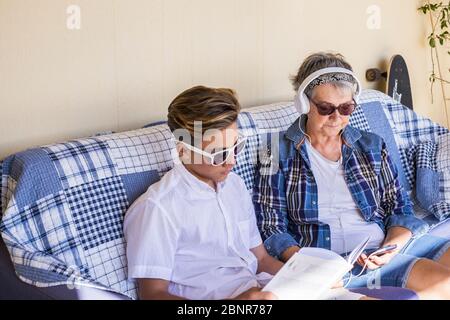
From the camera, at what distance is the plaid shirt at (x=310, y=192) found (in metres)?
2.13

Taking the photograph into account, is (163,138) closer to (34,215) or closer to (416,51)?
(34,215)

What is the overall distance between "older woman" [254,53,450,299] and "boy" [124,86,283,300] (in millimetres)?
312

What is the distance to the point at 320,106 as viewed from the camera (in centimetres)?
213

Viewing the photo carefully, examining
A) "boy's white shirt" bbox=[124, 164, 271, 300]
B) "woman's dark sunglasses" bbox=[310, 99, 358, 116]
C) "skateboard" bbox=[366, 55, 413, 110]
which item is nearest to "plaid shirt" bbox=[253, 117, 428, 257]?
"woman's dark sunglasses" bbox=[310, 99, 358, 116]

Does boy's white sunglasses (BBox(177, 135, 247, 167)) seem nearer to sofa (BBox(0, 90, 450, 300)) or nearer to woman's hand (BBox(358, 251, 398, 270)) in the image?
sofa (BBox(0, 90, 450, 300))

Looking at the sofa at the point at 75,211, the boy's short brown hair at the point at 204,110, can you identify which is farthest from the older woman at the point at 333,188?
the boy's short brown hair at the point at 204,110

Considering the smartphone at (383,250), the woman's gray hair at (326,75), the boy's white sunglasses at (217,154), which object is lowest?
the smartphone at (383,250)

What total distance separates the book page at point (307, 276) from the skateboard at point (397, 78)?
1.84 m

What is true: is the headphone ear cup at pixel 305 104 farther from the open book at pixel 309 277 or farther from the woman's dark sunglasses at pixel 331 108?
the open book at pixel 309 277

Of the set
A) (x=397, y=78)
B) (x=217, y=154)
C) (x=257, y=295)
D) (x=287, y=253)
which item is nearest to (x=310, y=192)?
(x=287, y=253)

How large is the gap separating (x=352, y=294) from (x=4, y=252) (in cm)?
98

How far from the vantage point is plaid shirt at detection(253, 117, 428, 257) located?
213cm

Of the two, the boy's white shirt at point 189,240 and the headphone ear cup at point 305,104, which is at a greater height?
the headphone ear cup at point 305,104

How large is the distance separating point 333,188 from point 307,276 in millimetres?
664
